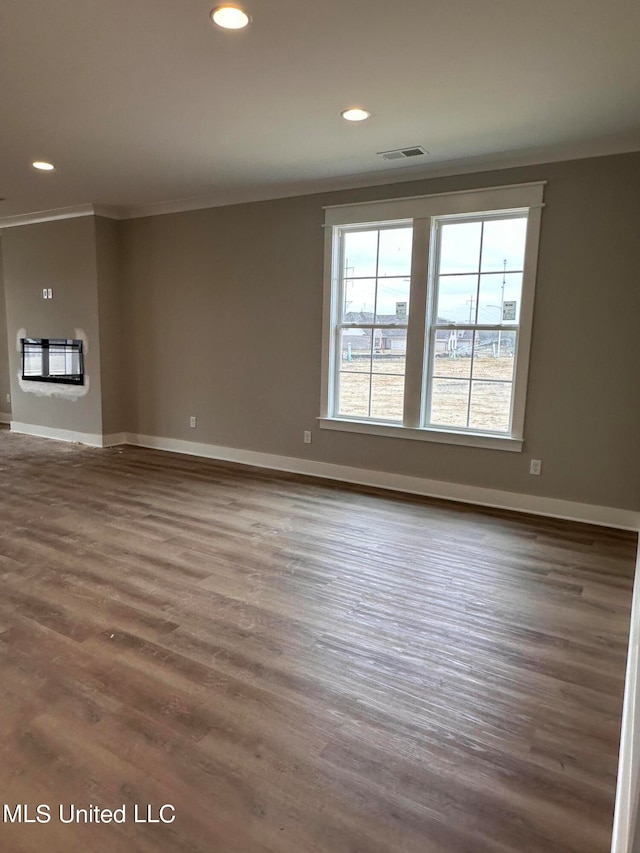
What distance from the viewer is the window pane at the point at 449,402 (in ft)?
14.5

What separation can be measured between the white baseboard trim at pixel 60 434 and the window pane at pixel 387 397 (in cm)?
342

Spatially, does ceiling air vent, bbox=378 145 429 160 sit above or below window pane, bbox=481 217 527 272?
above

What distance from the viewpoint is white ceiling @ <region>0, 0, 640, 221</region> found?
226 centimetres

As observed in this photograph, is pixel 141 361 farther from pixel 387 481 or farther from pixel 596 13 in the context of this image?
pixel 596 13

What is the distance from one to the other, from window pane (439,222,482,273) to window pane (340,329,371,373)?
907mm

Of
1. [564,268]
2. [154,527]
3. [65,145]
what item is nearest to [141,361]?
[65,145]

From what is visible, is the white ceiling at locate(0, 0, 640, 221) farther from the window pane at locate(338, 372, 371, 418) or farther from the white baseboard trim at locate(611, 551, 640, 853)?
the white baseboard trim at locate(611, 551, 640, 853)

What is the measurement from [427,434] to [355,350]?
1.05 m

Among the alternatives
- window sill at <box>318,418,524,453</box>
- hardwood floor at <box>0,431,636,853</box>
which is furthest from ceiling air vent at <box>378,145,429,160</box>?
hardwood floor at <box>0,431,636,853</box>

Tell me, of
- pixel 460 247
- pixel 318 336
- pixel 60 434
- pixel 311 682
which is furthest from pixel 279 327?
pixel 311 682

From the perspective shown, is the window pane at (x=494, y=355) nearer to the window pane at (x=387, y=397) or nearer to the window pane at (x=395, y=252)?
the window pane at (x=387, y=397)

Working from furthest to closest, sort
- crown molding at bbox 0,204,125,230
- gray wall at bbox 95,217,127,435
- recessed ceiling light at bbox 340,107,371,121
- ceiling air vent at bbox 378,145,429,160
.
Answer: gray wall at bbox 95,217,127,435, crown molding at bbox 0,204,125,230, ceiling air vent at bbox 378,145,429,160, recessed ceiling light at bbox 340,107,371,121

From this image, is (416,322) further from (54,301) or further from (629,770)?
(54,301)

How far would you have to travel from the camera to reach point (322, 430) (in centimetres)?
507
